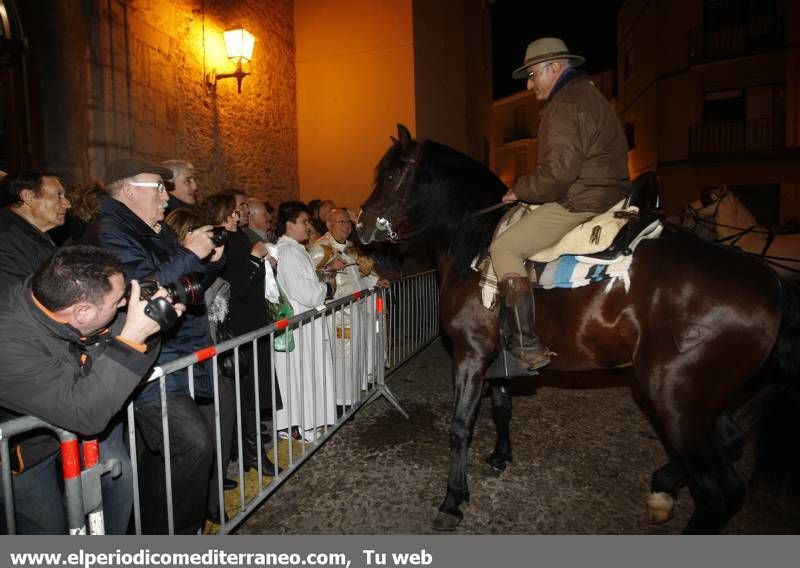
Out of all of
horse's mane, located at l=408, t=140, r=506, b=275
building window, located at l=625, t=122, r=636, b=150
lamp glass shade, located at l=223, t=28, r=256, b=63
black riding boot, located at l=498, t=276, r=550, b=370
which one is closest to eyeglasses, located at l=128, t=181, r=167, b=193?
horse's mane, located at l=408, t=140, r=506, b=275

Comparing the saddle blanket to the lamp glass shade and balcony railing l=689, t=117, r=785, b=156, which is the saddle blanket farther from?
balcony railing l=689, t=117, r=785, b=156

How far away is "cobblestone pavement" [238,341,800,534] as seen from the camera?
3115mm

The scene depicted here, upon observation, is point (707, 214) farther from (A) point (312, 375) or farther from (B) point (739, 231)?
(A) point (312, 375)

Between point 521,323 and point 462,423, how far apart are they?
0.87 metres

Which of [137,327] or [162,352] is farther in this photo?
[162,352]

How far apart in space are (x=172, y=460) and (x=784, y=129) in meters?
25.7

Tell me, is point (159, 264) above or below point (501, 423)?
above

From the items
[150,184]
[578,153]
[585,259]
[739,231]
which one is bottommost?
[585,259]

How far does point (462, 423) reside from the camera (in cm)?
333

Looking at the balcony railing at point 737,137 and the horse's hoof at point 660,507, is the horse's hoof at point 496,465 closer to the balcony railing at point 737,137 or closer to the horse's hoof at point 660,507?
the horse's hoof at point 660,507

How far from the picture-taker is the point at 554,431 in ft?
14.7

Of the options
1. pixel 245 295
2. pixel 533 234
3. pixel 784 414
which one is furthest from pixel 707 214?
pixel 245 295

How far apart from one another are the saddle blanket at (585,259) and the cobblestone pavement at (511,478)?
160 cm

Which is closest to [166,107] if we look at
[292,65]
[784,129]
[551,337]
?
[292,65]
